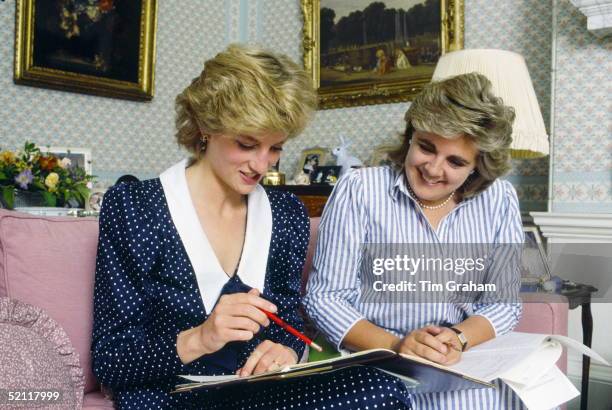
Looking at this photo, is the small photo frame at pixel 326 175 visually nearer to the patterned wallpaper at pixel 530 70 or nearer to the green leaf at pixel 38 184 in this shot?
the patterned wallpaper at pixel 530 70

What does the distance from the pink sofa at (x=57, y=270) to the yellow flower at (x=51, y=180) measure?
1.64 metres

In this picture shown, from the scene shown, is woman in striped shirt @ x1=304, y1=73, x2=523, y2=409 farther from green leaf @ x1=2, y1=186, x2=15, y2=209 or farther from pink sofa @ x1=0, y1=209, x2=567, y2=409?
green leaf @ x1=2, y1=186, x2=15, y2=209

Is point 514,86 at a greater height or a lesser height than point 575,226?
greater

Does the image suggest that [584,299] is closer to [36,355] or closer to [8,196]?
[36,355]

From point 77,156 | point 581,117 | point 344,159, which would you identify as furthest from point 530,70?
point 77,156

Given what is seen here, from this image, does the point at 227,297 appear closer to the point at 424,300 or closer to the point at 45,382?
the point at 45,382

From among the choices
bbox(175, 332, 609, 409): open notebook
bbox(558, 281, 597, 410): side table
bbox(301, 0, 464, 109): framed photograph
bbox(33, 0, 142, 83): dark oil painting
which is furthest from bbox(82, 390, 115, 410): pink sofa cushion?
bbox(301, 0, 464, 109): framed photograph

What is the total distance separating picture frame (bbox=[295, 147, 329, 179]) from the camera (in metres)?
4.41

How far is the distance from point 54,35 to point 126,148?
86 cm

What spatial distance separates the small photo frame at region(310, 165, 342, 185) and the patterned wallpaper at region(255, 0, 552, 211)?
349mm

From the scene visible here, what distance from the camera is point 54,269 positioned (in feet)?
5.41

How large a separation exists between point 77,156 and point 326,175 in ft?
5.18

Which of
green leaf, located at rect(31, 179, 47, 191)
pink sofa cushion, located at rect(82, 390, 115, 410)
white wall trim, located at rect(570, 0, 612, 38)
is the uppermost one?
white wall trim, located at rect(570, 0, 612, 38)

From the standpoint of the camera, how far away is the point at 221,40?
5000 millimetres
